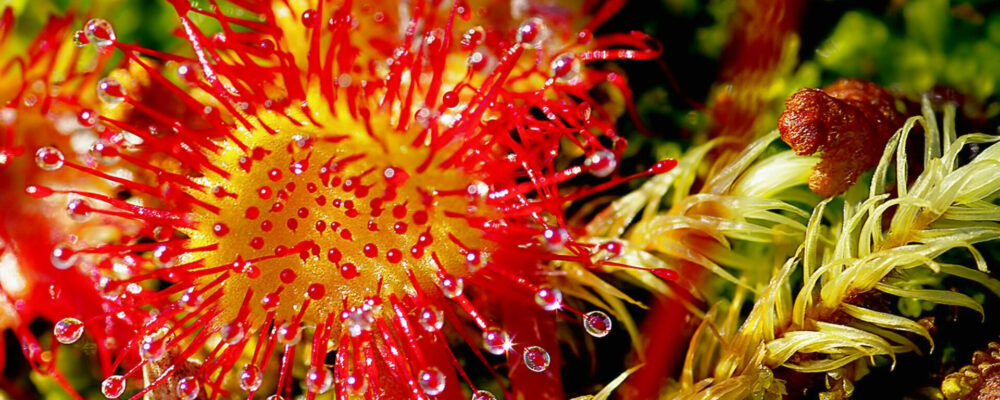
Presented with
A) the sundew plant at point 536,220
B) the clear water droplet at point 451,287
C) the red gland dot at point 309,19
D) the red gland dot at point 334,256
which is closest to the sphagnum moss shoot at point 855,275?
the sundew plant at point 536,220

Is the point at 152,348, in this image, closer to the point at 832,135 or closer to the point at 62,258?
Answer: the point at 62,258

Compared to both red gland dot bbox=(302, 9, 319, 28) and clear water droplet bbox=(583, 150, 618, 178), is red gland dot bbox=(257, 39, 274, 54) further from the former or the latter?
clear water droplet bbox=(583, 150, 618, 178)

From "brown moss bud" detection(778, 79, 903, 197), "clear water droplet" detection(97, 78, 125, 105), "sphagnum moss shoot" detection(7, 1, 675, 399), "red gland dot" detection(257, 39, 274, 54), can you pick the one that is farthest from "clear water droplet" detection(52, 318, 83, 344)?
"brown moss bud" detection(778, 79, 903, 197)

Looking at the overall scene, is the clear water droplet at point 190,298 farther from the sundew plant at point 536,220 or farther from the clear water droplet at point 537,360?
the clear water droplet at point 537,360

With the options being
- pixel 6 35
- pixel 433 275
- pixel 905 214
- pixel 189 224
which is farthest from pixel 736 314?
pixel 6 35

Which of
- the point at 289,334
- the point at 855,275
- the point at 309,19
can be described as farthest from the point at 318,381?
the point at 855,275

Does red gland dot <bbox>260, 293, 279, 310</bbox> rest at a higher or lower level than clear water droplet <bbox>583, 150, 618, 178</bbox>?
lower
